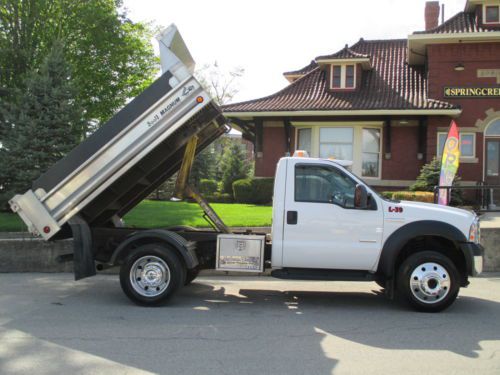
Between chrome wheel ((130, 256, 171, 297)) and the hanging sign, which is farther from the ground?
the hanging sign

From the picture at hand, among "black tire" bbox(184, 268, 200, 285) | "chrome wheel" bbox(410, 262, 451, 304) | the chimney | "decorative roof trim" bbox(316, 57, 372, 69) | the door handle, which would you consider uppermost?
the chimney

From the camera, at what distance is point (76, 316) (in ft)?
20.6

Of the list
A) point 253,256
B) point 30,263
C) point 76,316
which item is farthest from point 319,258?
point 30,263

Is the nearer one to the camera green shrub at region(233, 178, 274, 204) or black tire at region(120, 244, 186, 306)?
black tire at region(120, 244, 186, 306)

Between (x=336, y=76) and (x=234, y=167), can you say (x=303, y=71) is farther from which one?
(x=234, y=167)

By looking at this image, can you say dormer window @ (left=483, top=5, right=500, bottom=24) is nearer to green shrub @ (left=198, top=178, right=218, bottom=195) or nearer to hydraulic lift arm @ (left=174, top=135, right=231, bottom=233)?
green shrub @ (left=198, top=178, right=218, bottom=195)

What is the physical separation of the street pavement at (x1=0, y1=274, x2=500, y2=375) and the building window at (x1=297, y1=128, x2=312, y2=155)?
1356 cm

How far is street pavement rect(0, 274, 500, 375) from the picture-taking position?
455cm

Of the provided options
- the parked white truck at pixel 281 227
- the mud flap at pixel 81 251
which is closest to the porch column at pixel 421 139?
the parked white truck at pixel 281 227

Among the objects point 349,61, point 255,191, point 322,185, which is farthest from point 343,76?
point 322,185

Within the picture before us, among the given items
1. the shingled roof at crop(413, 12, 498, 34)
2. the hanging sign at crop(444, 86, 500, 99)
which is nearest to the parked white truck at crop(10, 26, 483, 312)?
the hanging sign at crop(444, 86, 500, 99)

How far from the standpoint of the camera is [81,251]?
6.88m

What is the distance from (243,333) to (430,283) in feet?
8.73

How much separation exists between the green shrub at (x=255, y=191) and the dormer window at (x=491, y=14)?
10834 millimetres
